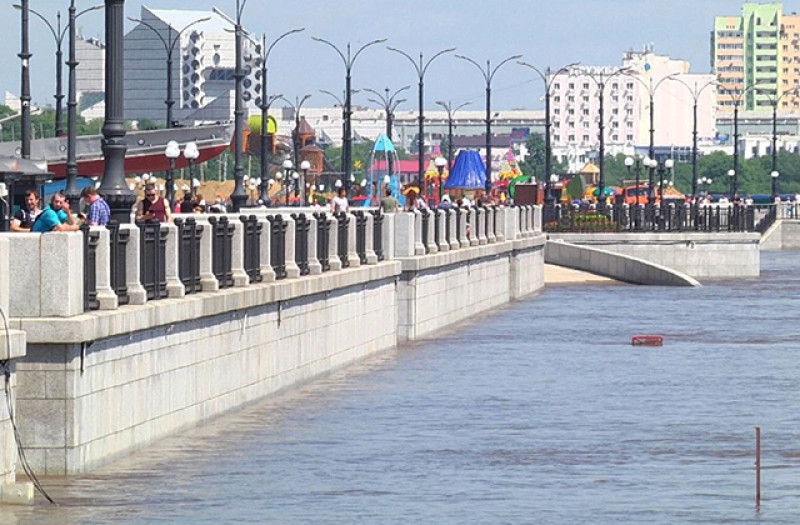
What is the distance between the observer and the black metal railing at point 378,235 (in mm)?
43469

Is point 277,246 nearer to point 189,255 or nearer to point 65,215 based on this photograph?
point 189,255

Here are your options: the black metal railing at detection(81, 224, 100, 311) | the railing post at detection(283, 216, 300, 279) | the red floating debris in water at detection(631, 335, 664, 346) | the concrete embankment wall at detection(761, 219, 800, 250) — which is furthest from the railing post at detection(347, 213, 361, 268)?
the concrete embankment wall at detection(761, 219, 800, 250)

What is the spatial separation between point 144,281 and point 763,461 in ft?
25.7

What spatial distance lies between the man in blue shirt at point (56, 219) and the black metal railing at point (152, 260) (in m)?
0.85

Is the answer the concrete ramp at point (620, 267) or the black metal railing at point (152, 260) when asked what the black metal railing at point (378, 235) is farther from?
the concrete ramp at point (620, 267)

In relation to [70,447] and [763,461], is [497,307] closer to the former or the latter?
[763,461]

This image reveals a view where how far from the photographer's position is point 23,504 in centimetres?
2161

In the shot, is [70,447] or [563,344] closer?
[70,447]

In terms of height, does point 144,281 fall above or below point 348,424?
above

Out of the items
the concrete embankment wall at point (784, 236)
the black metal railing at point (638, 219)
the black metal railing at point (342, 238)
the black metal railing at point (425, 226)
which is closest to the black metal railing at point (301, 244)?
the black metal railing at point (342, 238)

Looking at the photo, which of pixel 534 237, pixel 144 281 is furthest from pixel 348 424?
pixel 534 237

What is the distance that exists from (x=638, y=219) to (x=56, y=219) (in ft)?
196

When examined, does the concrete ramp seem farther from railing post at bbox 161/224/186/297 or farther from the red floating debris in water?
railing post at bbox 161/224/186/297

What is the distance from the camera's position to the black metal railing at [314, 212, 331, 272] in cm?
3816
